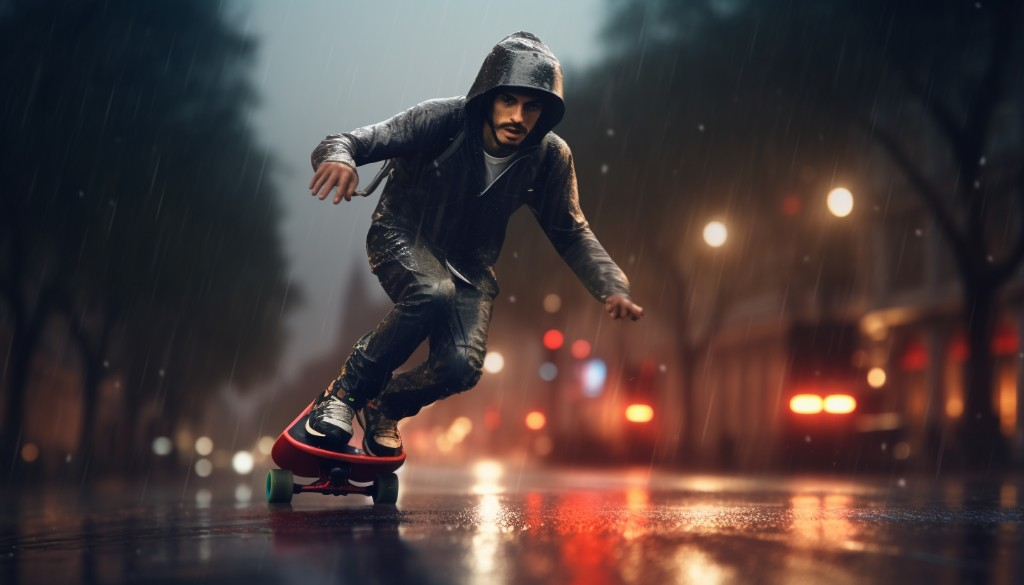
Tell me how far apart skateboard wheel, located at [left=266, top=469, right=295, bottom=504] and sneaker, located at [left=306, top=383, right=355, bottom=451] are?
1.55 ft

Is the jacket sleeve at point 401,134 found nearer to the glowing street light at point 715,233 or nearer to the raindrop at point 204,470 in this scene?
the glowing street light at point 715,233

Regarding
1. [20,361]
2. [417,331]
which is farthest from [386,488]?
[20,361]

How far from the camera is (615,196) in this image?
26.0 metres

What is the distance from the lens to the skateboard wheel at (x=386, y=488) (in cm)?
660

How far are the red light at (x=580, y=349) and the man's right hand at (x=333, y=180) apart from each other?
131 feet

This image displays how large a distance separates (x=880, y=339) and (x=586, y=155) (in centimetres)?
1528

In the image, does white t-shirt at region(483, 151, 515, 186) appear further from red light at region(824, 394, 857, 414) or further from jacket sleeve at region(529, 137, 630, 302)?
red light at region(824, 394, 857, 414)

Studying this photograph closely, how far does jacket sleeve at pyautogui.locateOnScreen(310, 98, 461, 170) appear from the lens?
19.0ft

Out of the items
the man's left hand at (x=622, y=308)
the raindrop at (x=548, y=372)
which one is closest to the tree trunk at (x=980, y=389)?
the man's left hand at (x=622, y=308)

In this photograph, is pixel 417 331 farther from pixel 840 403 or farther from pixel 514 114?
pixel 840 403

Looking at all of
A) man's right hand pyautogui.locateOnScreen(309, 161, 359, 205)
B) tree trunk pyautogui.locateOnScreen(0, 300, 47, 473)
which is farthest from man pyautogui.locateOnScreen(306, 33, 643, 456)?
tree trunk pyautogui.locateOnScreen(0, 300, 47, 473)

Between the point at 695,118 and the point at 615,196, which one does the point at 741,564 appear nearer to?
the point at 695,118

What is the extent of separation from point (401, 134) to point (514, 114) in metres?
0.59

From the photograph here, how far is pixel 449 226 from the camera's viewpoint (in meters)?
6.31
